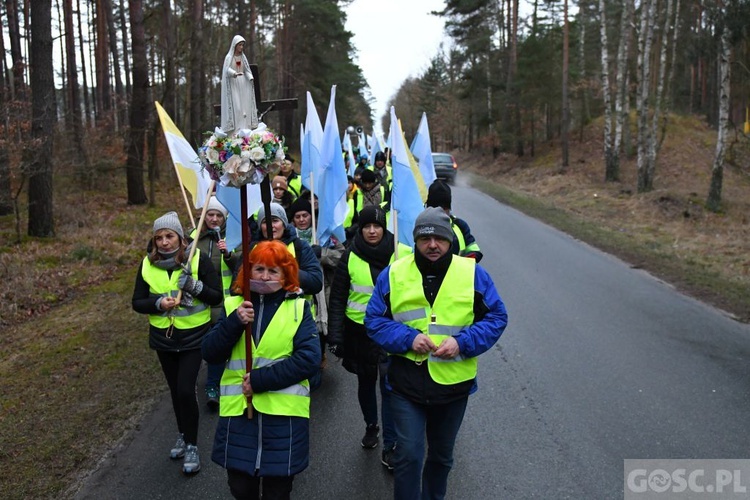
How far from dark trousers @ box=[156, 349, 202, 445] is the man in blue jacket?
1.65 m

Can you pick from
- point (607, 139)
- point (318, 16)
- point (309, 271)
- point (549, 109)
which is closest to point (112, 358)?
point (309, 271)

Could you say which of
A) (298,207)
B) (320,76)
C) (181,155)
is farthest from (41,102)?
(320,76)

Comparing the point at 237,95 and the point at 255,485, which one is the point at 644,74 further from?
the point at 255,485

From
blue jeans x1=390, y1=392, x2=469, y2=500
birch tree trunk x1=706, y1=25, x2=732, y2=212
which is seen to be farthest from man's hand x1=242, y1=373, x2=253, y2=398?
birch tree trunk x1=706, y1=25, x2=732, y2=212

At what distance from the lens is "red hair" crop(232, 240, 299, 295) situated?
3209 millimetres

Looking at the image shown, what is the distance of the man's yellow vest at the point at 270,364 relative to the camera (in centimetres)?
319

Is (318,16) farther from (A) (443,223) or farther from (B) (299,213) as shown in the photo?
(A) (443,223)

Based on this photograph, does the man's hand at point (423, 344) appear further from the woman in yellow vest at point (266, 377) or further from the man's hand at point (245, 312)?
the man's hand at point (245, 312)

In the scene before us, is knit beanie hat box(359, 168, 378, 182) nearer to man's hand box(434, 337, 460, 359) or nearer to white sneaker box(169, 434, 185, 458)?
white sneaker box(169, 434, 185, 458)

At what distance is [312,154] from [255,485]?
4.54m

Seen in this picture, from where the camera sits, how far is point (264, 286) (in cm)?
320

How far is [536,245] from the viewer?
44.8ft

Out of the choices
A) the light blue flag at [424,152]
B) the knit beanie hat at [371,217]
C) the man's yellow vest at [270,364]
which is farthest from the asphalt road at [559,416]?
the light blue flag at [424,152]

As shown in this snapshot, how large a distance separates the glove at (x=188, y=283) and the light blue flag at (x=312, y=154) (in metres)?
2.60
